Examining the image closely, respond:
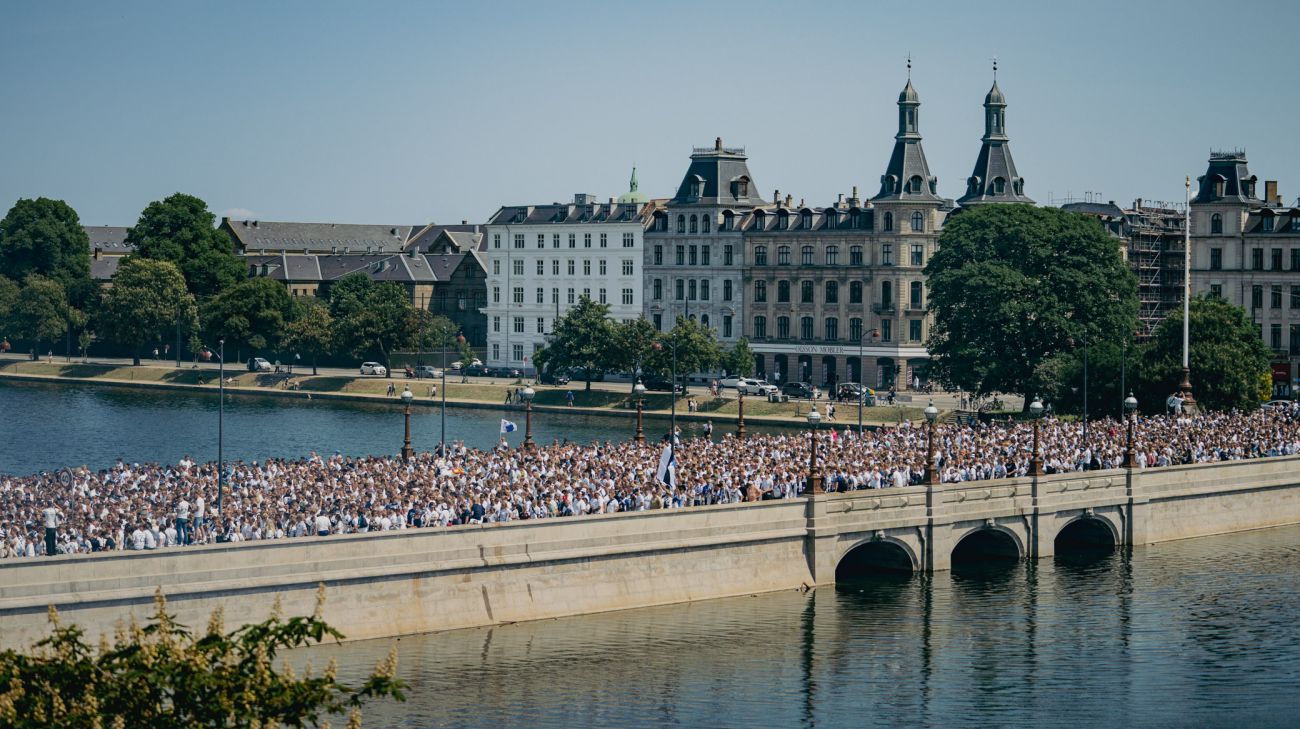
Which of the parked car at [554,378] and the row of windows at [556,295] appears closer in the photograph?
the parked car at [554,378]

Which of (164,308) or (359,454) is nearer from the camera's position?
(359,454)

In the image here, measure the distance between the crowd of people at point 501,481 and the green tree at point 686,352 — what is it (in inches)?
1662

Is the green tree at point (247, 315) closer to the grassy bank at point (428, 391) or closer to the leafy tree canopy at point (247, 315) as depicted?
the leafy tree canopy at point (247, 315)

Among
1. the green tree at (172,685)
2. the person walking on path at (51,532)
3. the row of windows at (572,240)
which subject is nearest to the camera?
the green tree at (172,685)

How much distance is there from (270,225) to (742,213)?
68296 millimetres

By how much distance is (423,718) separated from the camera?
143 ft

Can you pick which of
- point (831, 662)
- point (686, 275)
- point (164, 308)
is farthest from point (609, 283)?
point (831, 662)

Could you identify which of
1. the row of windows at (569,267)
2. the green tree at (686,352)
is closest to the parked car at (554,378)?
the green tree at (686,352)

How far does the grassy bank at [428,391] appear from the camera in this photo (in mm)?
111062

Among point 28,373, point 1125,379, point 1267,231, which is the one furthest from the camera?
point 28,373

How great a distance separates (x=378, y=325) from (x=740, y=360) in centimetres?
2974

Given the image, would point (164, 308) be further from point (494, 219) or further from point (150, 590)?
point (150, 590)

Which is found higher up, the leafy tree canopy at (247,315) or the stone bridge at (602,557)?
the leafy tree canopy at (247,315)

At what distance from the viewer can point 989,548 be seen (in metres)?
65.4
